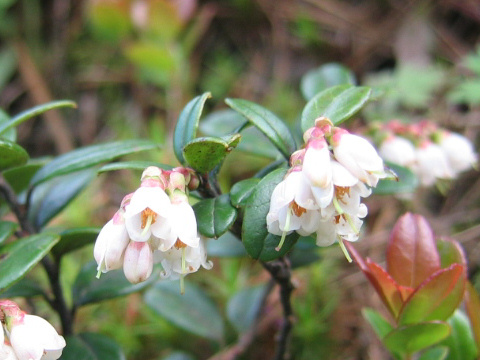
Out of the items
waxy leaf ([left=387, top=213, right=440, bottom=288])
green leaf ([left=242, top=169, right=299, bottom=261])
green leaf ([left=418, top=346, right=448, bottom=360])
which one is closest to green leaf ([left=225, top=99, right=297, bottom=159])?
green leaf ([left=242, top=169, right=299, bottom=261])

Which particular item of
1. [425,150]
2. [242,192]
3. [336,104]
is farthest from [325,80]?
[242,192]

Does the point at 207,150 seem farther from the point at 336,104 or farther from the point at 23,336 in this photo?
the point at 23,336

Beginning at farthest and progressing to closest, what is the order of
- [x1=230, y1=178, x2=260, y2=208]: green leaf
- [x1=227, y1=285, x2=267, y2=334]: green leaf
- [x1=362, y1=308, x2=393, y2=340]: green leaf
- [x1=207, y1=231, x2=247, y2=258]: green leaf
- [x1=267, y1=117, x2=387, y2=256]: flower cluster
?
[x1=227, y1=285, x2=267, y2=334]: green leaf → [x1=207, y1=231, x2=247, y2=258]: green leaf → [x1=362, y1=308, x2=393, y2=340]: green leaf → [x1=230, y1=178, x2=260, y2=208]: green leaf → [x1=267, y1=117, x2=387, y2=256]: flower cluster

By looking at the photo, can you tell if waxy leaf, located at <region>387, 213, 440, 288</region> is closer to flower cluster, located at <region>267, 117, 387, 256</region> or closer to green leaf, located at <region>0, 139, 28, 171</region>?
flower cluster, located at <region>267, 117, 387, 256</region>

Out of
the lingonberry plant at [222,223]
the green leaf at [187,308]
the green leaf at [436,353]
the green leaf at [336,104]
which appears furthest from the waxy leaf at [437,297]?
the green leaf at [187,308]

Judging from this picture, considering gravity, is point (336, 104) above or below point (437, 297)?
above

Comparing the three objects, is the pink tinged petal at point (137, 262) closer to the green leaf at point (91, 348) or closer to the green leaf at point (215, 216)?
the green leaf at point (215, 216)
